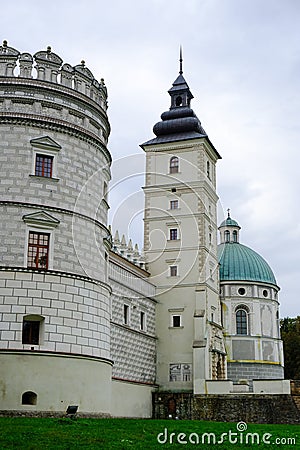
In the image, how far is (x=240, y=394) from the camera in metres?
37.8

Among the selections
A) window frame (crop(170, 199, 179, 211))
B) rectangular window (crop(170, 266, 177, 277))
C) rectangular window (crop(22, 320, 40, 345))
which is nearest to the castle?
rectangular window (crop(22, 320, 40, 345))

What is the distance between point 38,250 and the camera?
23656 mm

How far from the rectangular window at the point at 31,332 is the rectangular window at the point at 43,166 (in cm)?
564

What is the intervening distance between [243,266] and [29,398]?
3595 cm

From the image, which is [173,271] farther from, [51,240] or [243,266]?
[51,240]

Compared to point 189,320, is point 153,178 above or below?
above

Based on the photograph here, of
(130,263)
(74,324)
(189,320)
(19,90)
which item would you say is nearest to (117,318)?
(130,263)

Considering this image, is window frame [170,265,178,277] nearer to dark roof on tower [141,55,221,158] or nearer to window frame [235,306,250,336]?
dark roof on tower [141,55,221,158]

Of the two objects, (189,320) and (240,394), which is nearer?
(240,394)

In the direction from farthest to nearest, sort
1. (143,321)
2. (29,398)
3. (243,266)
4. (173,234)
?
(243,266), (173,234), (143,321), (29,398)

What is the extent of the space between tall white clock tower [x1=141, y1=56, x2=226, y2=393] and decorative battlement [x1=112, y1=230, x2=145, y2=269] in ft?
2.63

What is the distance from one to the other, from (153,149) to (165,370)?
54.0 ft

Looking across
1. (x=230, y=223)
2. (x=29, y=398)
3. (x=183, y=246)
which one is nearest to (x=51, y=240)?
(x=29, y=398)

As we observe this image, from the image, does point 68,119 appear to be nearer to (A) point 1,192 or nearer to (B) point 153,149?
(A) point 1,192
